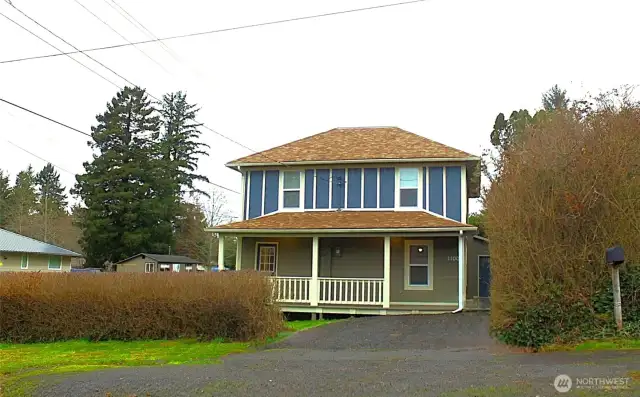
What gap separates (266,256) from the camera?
21.9m

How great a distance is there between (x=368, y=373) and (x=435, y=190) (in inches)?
495

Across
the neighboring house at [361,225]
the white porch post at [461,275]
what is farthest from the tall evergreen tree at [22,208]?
the white porch post at [461,275]

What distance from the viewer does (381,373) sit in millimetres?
8836

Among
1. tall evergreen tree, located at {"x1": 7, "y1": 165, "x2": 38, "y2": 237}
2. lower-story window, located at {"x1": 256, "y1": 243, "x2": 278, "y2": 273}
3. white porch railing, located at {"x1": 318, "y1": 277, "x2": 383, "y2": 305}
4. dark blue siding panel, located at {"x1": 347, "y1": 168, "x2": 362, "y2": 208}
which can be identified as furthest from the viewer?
tall evergreen tree, located at {"x1": 7, "y1": 165, "x2": 38, "y2": 237}

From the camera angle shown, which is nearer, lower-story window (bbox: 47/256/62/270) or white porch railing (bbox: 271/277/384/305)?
white porch railing (bbox: 271/277/384/305)

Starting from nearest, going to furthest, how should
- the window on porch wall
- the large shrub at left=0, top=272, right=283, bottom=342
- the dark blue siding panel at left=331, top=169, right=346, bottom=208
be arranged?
1. the large shrub at left=0, top=272, right=283, bottom=342
2. the window on porch wall
3. the dark blue siding panel at left=331, top=169, right=346, bottom=208

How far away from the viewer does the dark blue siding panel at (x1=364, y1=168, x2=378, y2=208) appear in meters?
21.2

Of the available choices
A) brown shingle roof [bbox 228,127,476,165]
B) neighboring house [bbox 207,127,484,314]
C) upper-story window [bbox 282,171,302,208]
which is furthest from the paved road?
upper-story window [bbox 282,171,302,208]

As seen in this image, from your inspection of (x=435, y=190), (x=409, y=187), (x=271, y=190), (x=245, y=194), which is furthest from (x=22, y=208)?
(x=435, y=190)

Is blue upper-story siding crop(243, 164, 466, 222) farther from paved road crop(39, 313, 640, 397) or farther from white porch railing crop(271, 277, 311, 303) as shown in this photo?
paved road crop(39, 313, 640, 397)

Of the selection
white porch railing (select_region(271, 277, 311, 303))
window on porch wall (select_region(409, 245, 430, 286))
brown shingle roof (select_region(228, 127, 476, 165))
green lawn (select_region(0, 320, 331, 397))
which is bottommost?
green lawn (select_region(0, 320, 331, 397))

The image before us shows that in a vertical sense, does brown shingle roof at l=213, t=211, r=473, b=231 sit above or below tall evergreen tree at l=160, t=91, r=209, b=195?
below

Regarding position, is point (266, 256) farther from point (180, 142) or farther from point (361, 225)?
point (180, 142)

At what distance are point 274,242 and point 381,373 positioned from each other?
519 inches
